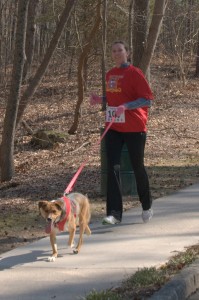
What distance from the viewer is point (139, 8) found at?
24.4m

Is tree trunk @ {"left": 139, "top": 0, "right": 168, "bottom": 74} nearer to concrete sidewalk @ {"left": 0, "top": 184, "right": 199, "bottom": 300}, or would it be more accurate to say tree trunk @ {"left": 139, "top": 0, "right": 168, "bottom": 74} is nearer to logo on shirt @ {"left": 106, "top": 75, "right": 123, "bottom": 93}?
concrete sidewalk @ {"left": 0, "top": 184, "right": 199, "bottom": 300}

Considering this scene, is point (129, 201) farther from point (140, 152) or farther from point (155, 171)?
point (155, 171)

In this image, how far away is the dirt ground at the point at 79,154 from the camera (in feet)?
34.4

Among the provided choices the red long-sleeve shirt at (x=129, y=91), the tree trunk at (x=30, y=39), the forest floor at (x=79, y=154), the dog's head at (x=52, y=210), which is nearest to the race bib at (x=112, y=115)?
the red long-sleeve shirt at (x=129, y=91)

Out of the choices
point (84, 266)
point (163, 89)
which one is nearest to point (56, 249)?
point (84, 266)

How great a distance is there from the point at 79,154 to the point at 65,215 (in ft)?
37.8

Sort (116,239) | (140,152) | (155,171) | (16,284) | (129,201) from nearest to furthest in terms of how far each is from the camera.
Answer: (16,284) → (116,239) → (140,152) → (129,201) → (155,171)

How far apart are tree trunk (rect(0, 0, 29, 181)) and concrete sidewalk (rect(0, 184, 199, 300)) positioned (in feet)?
21.6

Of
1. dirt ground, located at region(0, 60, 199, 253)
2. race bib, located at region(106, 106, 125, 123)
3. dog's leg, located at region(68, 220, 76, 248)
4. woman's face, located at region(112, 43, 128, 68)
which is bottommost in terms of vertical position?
dirt ground, located at region(0, 60, 199, 253)

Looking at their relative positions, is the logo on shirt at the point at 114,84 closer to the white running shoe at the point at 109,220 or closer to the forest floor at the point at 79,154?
the white running shoe at the point at 109,220

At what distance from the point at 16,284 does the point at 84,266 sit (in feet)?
2.80

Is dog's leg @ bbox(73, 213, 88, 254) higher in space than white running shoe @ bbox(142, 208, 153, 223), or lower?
higher

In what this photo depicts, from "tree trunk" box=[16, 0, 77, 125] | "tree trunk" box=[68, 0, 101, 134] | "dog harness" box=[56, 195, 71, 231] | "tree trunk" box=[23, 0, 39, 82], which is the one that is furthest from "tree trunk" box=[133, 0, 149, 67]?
"dog harness" box=[56, 195, 71, 231]

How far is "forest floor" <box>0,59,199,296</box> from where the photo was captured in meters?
10.5
